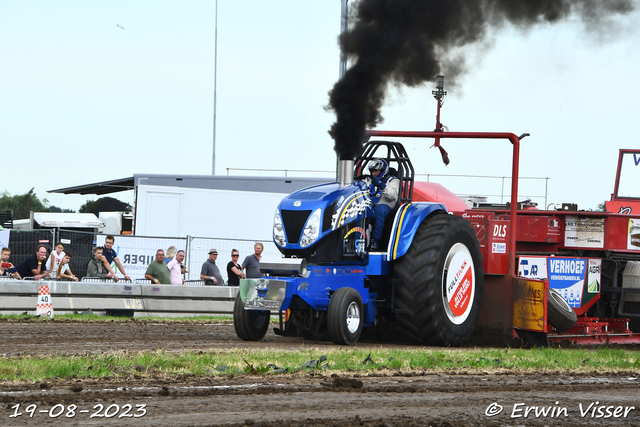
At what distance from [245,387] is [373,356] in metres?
2.02

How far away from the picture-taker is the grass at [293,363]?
6.25m

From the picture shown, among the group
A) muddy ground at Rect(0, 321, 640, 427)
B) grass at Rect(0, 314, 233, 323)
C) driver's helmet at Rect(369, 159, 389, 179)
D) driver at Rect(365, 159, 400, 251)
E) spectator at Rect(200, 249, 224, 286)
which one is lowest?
grass at Rect(0, 314, 233, 323)

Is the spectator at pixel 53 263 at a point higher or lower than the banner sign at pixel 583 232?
lower

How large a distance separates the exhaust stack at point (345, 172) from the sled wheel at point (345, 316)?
134 cm

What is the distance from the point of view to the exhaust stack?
9734 millimetres

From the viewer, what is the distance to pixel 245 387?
19.2ft

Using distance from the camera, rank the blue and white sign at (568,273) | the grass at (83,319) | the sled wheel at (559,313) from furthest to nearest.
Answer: the grass at (83,319) → the blue and white sign at (568,273) → the sled wheel at (559,313)

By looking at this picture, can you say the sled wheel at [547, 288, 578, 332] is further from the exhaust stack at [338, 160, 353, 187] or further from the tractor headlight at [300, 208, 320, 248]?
the tractor headlight at [300, 208, 320, 248]

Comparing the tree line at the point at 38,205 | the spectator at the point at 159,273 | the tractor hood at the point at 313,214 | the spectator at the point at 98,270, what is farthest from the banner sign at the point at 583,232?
the tree line at the point at 38,205

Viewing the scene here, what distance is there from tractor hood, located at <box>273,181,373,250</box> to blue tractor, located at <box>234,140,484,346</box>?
0.01 meters

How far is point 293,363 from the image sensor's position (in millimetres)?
6910

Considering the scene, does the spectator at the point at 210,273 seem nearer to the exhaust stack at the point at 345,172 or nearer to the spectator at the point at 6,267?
the spectator at the point at 6,267

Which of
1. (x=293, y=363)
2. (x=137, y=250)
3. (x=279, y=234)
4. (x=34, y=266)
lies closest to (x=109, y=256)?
(x=34, y=266)

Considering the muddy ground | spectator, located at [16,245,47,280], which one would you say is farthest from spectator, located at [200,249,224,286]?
the muddy ground
